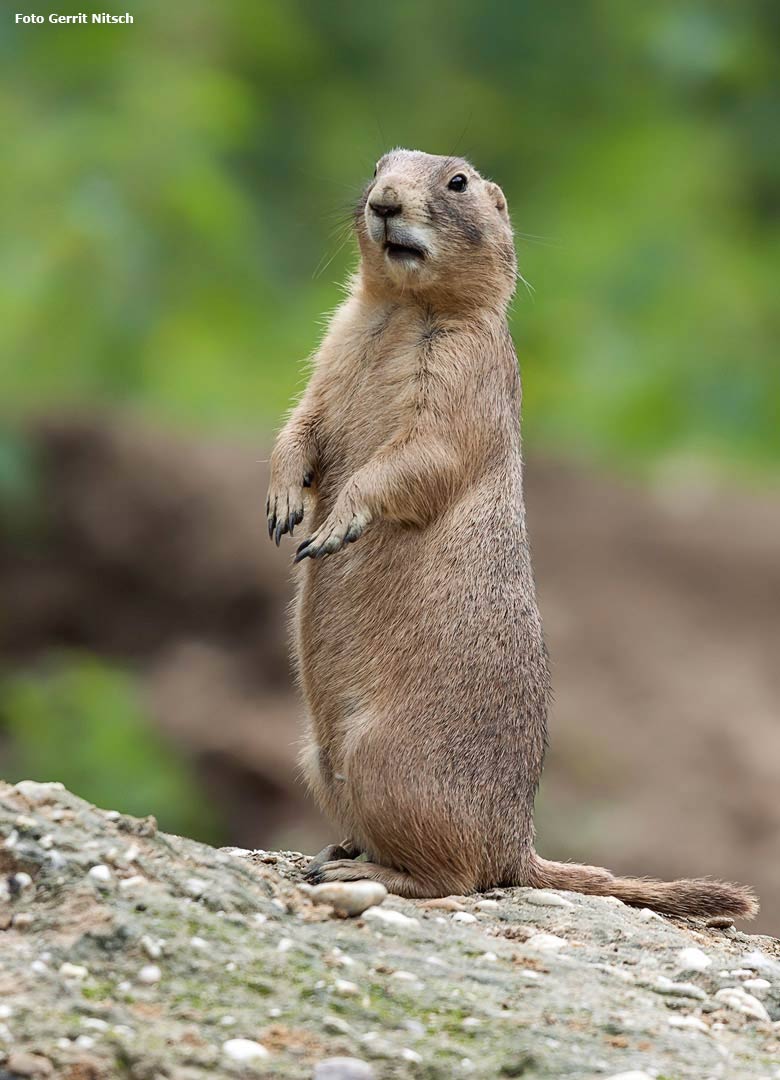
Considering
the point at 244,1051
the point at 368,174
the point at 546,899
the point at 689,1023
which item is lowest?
the point at 244,1051

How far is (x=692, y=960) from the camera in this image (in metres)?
5.38

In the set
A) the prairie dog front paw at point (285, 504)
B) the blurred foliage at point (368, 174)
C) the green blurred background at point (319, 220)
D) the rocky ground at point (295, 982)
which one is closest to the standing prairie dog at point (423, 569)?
the prairie dog front paw at point (285, 504)

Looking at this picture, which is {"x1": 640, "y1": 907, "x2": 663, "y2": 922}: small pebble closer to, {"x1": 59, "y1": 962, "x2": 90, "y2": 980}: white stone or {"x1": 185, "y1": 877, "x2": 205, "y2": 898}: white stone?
{"x1": 185, "y1": 877, "x2": 205, "y2": 898}: white stone

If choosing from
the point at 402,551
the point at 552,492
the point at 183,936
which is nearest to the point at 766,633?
the point at 552,492

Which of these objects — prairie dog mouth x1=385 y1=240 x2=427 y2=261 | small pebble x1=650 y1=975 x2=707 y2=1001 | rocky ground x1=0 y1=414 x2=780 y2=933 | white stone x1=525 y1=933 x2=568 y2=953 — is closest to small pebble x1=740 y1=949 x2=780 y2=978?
small pebble x1=650 y1=975 x2=707 y2=1001

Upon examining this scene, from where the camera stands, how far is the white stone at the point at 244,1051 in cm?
410

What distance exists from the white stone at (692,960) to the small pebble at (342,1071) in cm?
155

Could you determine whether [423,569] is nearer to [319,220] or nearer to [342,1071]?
[342,1071]

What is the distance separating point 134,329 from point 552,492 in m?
4.32

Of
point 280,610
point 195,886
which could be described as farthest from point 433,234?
point 280,610

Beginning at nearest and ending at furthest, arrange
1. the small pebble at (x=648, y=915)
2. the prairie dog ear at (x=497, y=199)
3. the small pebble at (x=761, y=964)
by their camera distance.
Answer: the small pebble at (x=761, y=964), the small pebble at (x=648, y=915), the prairie dog ear at (x=497, y=199)

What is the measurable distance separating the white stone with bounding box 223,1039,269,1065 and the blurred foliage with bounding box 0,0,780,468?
487 inches

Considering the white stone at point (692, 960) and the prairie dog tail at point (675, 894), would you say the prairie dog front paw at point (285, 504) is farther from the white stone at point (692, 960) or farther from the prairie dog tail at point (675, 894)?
the white stone at point (692, 960)

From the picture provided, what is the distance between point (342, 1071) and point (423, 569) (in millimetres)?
2233
